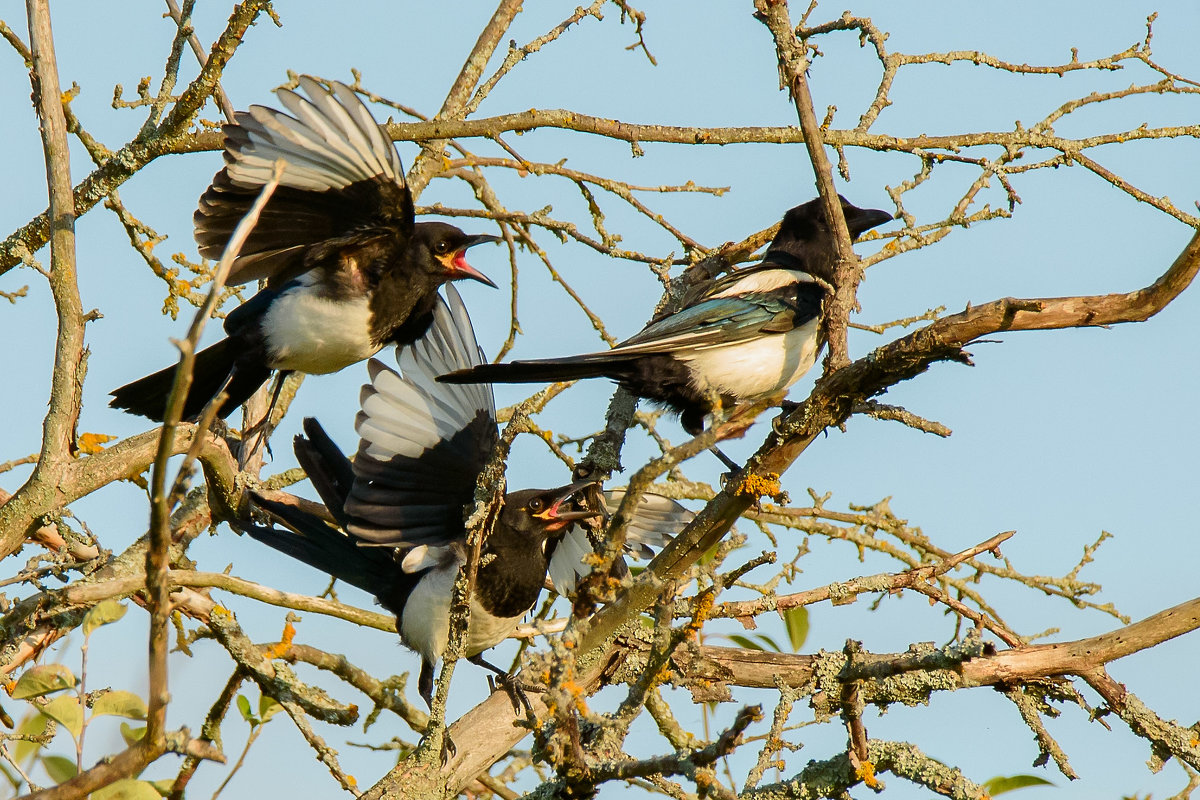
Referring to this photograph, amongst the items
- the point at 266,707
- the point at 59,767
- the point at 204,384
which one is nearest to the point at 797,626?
the point at 266,707

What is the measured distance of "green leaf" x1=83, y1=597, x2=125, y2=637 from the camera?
106 inches

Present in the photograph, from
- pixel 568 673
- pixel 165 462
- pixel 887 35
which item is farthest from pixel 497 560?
pixel 165 462

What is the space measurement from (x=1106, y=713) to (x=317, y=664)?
6.91 feet

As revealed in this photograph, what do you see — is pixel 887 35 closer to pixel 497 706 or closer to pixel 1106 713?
pixel 1106 713

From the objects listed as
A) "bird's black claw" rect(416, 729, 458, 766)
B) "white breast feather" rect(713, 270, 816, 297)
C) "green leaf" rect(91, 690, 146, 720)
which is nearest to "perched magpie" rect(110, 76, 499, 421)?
"white breast feather" rect(713, 270, 816, 297)

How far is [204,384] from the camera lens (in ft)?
13.5

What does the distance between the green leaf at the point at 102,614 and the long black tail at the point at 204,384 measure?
1.16 metres

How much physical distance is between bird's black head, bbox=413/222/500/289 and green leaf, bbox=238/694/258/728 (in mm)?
1733

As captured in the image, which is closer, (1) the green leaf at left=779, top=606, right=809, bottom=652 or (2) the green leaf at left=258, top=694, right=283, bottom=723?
(2) the green leaf at left=258, top=694, right=283, bottom=723

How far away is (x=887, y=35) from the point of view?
325 centimetres

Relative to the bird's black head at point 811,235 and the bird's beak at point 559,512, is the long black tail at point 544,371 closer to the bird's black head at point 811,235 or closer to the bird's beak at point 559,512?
the bird's beak at point 559,512

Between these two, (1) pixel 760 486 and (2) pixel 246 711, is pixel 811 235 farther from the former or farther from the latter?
(2) pixel 246 711

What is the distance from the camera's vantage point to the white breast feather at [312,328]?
3.94 m

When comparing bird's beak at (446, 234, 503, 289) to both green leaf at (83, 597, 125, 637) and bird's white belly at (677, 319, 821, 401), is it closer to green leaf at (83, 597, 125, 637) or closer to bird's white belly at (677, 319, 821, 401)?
bird's white belly at (677, 319, 821, 401)
